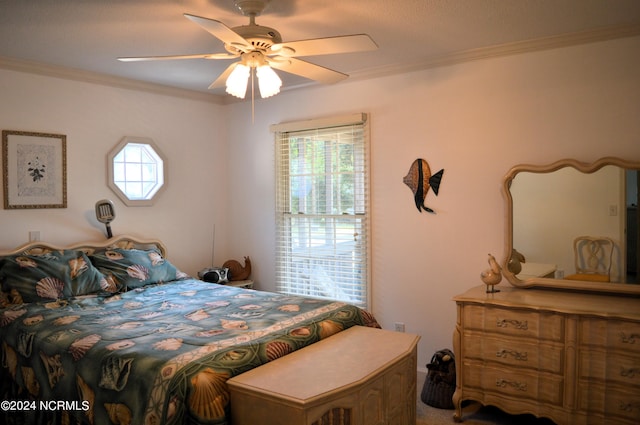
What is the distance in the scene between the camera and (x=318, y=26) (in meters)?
3.03

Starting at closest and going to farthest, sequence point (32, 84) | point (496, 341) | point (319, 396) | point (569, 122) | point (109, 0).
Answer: point (319, 396) < point (109, 0) < point (496, 341) < point (569, 122) < point (32, 84)

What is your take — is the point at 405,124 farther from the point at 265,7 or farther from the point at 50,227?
the point at 50,227

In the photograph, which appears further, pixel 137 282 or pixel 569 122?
pixel 137 282

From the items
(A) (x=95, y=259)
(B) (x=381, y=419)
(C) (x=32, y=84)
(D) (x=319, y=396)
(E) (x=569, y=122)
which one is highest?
(C) (x=32, y=84)

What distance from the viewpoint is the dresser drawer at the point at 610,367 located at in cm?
261

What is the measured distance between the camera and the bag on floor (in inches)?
129

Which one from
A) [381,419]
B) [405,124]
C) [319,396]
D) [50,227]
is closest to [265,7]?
[405,124]

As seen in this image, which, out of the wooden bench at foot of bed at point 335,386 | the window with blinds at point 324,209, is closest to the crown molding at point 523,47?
the window with blinds at point 324,209

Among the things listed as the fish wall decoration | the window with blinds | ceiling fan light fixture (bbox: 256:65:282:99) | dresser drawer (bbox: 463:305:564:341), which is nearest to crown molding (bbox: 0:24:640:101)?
the window with blinds

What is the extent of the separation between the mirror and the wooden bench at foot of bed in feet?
3.97

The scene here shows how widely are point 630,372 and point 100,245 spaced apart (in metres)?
3.88

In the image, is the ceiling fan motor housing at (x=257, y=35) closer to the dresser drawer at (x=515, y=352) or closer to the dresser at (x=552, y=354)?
the dresser at (x=552, y=354)

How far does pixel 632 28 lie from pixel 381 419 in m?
2.86

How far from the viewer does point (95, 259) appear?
3828 millimetres
